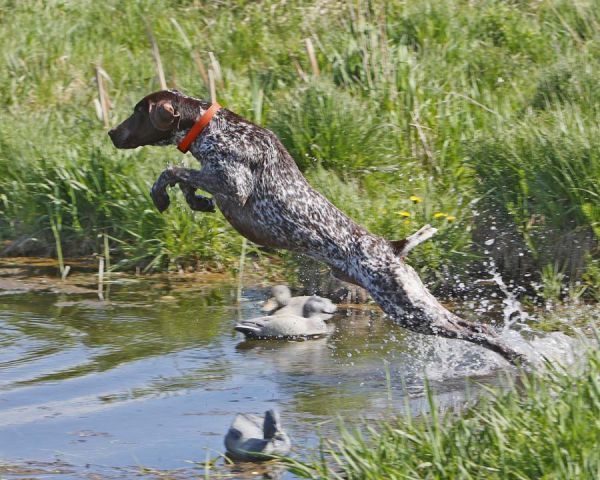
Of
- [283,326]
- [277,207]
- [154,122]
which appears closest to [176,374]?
[283,326]

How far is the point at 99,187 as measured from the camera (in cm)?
891

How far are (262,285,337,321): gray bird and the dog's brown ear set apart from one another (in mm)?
1471

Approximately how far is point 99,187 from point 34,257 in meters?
0.77

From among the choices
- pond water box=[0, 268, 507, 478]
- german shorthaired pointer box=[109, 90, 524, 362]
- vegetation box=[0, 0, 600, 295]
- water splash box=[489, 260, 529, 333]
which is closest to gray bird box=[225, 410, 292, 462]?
pond water box=[0, 268, 507, 478]

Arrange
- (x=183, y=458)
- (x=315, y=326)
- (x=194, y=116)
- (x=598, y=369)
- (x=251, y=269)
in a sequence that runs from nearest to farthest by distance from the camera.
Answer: (x=598, y=369), (x=183, y=458), (x=194, y=116), (x=315, y=326), (x=251, y=269)

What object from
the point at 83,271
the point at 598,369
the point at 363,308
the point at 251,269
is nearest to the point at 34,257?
the point at 83,271

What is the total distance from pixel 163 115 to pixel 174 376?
1.39 metres

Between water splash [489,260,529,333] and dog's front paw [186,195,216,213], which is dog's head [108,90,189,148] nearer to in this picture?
dog's front paw [186,195,216,213]

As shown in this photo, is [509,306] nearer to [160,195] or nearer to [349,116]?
[349,116]

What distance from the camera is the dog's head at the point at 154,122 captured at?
21.6 ft

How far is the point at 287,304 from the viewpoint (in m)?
7.60

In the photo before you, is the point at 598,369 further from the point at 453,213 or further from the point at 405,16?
the point at 405,16

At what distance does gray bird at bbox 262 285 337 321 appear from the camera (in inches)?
294

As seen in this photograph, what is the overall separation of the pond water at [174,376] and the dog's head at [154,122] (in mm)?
1206
